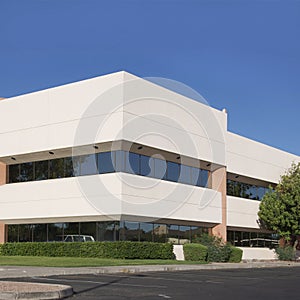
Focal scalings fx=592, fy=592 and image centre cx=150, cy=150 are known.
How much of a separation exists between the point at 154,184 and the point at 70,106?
665 cm

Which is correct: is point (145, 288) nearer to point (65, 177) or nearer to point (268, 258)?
point (65, 177)

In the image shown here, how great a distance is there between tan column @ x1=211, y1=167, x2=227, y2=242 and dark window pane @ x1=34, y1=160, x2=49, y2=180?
1156 centimetres

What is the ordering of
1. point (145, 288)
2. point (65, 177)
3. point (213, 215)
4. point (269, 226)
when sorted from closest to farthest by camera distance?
point (145, 288)
point (65, 177)
point (213, 215)
point (269, 226)

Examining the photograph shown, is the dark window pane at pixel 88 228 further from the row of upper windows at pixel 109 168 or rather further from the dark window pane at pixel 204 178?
the dark window pane at pixel 204 178

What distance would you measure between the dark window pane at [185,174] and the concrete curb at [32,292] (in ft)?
79.3

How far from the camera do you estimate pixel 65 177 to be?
35.2 m

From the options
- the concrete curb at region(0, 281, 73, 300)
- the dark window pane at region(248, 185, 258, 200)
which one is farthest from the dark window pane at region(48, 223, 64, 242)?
the concrete curb at region(0, 281, 73, 300)

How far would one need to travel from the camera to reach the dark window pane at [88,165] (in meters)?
33.8

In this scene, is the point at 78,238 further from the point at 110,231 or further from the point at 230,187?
the point at 230,187

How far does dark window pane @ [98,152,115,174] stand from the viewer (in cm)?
3272

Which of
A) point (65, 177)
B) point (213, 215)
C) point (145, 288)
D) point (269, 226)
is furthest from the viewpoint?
point (269, 226)

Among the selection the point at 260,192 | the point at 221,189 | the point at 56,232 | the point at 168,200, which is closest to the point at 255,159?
the point at 260,192

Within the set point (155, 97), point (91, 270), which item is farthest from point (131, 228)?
point (91, 270)

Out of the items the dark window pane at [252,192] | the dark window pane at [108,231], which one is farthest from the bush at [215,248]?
the dark window pane at [252,192]
